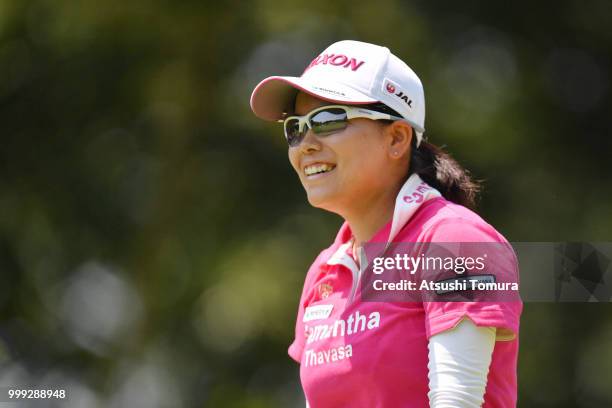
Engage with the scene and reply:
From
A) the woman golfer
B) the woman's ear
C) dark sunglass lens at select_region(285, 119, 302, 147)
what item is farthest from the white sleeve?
dark sunglass lens at select_region(285, 119, 302, 147)

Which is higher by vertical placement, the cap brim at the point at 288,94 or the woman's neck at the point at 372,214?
the cap brim at the point at 288,94

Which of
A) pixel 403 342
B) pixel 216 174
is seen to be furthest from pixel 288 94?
pixel 216 174

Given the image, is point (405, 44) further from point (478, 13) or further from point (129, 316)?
point (129, 316)

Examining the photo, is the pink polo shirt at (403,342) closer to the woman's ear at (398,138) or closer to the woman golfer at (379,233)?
the woman golfer at (379,233)

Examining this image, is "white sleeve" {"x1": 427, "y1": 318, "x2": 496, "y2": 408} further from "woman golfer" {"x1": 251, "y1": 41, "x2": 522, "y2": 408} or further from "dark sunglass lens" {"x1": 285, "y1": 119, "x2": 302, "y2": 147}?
"dark sunglass lens" {"x1": 285, "y1": 119, "x2": 302, "y2": 147}

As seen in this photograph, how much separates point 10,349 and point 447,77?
3.78m

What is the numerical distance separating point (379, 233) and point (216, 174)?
5561 mm

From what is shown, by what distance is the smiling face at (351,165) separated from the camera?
10.8ft

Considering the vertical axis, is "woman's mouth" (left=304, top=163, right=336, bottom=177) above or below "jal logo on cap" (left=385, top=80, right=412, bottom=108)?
below

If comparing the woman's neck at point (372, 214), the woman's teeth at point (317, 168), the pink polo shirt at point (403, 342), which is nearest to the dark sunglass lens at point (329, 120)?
the woman's teeth at point (317, 168)

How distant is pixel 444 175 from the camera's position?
131 inches

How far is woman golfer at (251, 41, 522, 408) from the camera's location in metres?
2.79

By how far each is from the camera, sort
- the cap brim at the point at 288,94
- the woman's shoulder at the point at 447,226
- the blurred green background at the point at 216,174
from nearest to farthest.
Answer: the woman's shoulder at the point at 447,226
the cap brim at the point at 288,94
the blurred green background at the point at 216,174

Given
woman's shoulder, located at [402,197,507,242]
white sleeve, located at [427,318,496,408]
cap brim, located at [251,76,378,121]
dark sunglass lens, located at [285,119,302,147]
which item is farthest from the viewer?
dark sunglass lens, located at [285,119,302,147]
